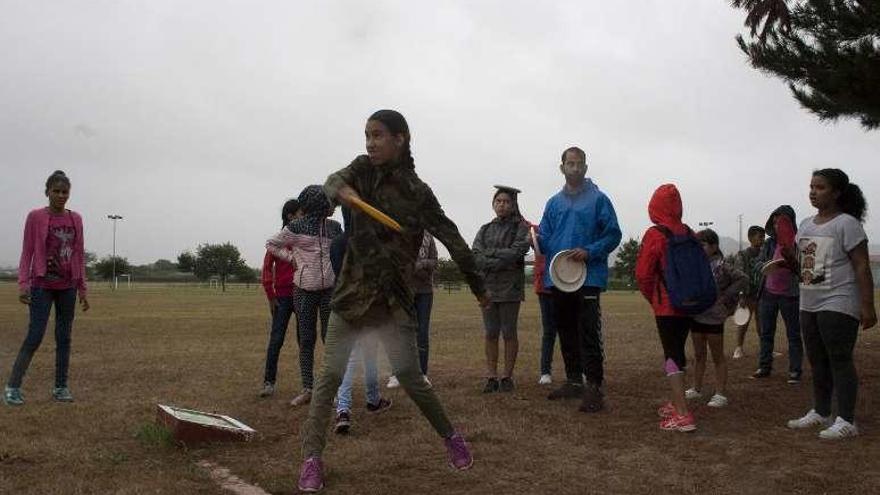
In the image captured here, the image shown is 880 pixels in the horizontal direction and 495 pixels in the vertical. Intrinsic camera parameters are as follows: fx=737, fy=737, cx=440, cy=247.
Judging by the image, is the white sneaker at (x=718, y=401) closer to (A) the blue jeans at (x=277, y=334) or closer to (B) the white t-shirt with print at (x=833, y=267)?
(B) the white t-shirt with print at (x=833, y=267)

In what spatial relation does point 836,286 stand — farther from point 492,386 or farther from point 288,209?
point 288,209

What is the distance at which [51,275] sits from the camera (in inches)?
254

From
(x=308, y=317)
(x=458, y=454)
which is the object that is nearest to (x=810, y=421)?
(x=458, y=454)

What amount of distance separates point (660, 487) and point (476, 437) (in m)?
1.45

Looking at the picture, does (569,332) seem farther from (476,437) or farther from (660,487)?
(660,487)

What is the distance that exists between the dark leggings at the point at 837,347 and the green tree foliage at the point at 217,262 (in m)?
104

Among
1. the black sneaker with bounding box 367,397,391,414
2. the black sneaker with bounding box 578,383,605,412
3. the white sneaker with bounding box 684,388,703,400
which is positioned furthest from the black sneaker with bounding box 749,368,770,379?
the black sneaker with bounding box 367,397,391,414

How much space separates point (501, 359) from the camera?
9711mm

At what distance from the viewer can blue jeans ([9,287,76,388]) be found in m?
6.41

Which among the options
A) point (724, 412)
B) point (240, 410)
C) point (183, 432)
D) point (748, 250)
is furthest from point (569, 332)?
point (748, 250)

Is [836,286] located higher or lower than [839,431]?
higher

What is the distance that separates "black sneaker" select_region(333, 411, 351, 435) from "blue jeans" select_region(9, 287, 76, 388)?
2.81 meters

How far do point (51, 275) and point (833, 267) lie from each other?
246 inches

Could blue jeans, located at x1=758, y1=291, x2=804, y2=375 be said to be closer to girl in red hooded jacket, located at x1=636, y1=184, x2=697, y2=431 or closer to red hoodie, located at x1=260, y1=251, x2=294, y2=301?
girl in red hooded jacket, located at x1=636, y1=184, x2=697, y2=431
